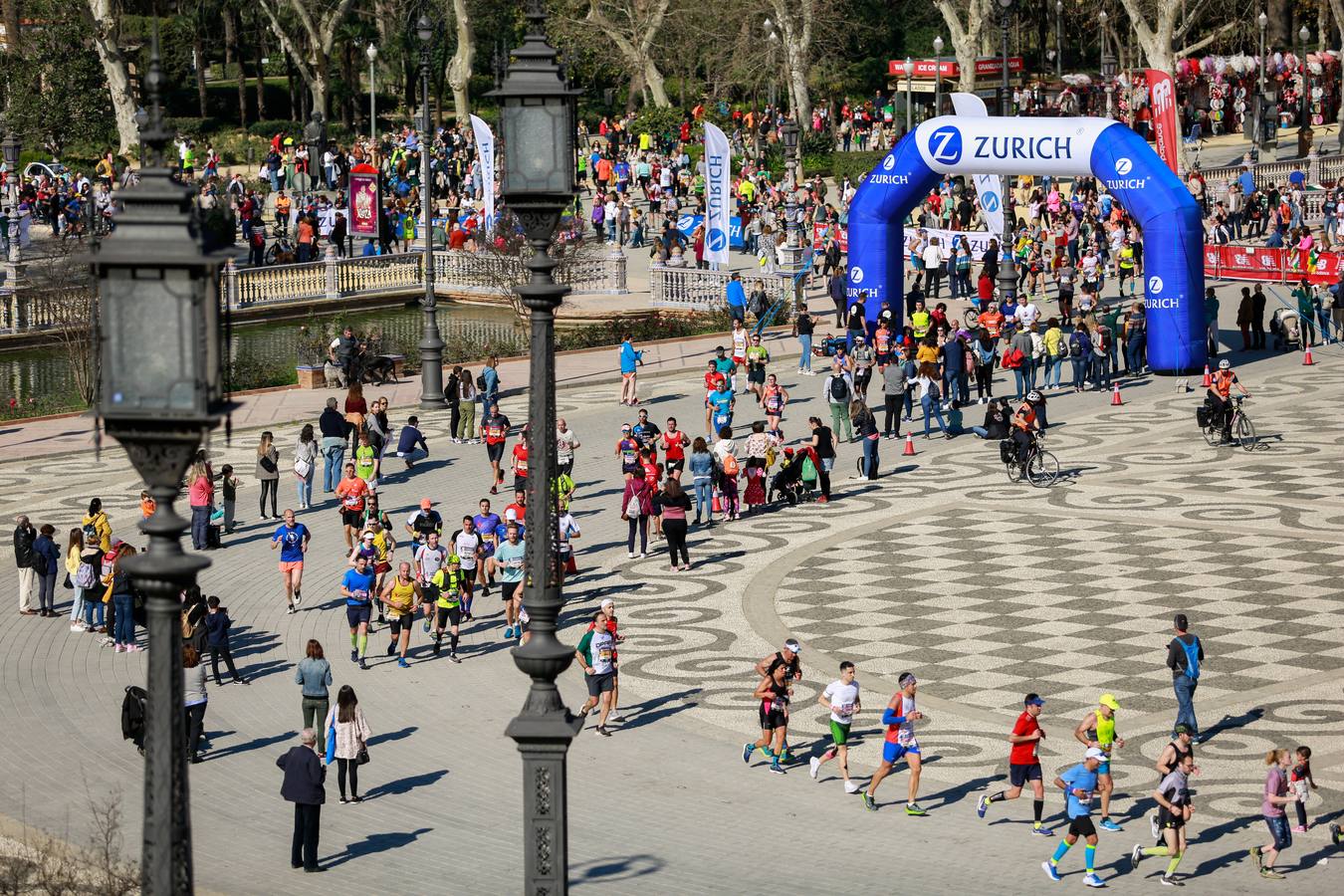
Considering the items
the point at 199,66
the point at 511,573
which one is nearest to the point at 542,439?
the point at 511,573

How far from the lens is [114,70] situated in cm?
7244

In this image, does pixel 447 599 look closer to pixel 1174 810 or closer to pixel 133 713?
pixel 133 713

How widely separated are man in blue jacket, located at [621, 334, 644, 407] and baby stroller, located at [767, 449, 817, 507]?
6479 mm

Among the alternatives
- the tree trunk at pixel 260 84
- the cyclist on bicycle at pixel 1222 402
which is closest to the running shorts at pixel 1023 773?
the cyclist on bicycle at pixel 1222 402

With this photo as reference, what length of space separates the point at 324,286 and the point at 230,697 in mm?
32573

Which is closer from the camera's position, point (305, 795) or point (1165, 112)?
point (305, 795)

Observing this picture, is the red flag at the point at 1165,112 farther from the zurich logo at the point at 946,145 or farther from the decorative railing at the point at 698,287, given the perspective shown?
the decorative railing at the point at 698,287

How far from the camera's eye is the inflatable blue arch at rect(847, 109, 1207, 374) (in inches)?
1526

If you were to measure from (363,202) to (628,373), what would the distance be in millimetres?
21728

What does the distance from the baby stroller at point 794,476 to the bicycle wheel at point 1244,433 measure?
307 inches

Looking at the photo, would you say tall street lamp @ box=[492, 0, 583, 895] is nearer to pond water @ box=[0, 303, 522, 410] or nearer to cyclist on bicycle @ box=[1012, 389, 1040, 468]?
cyclist on bicycle @ box=[1012, 389, 1040, 468]

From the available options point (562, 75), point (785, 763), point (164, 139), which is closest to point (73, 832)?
point (785, 763)

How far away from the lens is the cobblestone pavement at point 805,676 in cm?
1766

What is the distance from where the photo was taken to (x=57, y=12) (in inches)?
2995
